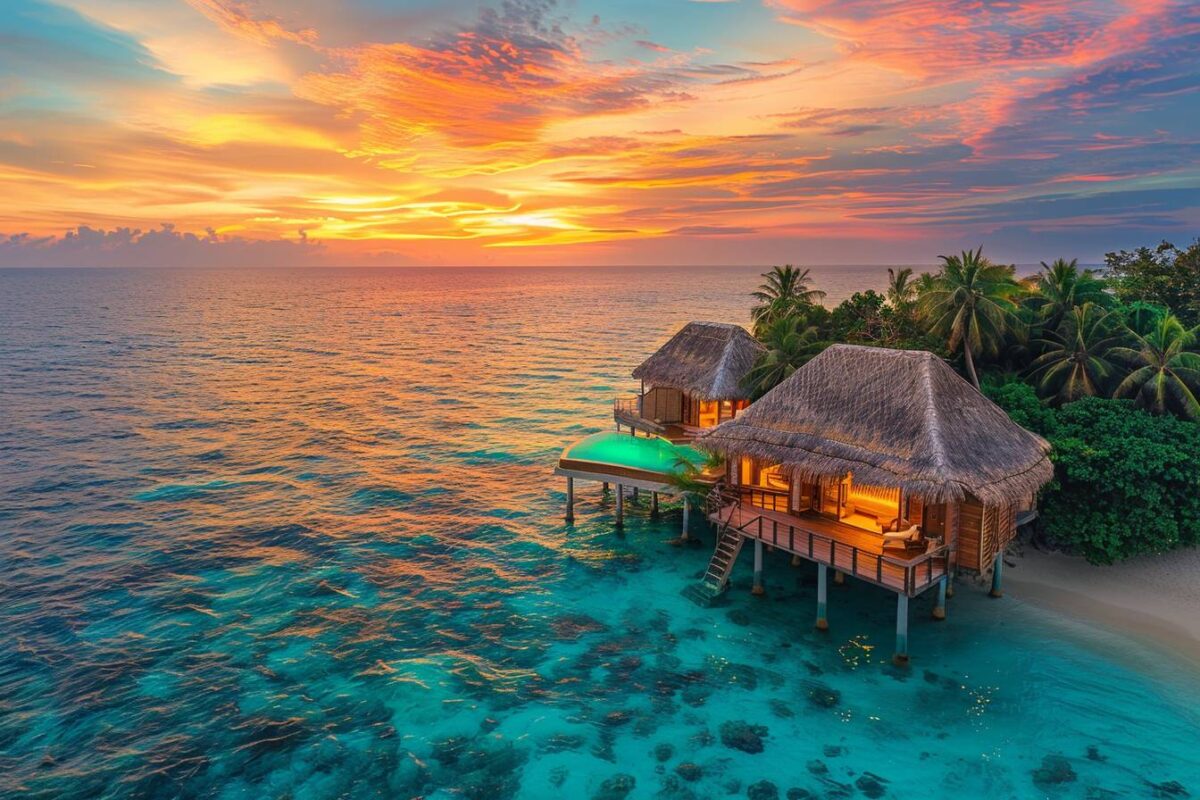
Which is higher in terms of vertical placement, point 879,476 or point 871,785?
point 879,476

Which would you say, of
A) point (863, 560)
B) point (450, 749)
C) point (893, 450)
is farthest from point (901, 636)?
point (450, 749)

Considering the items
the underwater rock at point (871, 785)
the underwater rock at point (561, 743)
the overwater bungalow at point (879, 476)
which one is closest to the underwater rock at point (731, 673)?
the overwater bungalow at point (879, 476)

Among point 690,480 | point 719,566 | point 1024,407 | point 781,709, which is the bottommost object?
point 781,709

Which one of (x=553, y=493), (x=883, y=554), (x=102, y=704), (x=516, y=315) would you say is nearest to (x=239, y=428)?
(x=553, y=493)

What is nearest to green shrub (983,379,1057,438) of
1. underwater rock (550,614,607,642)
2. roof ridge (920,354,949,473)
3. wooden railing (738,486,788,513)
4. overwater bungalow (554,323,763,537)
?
roof ridge (920,354,949,473)

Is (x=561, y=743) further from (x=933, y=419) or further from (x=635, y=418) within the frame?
(x=635, y=418)

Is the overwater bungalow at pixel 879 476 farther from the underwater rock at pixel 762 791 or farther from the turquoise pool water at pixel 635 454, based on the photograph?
the underwater rock at pixel 762 791
